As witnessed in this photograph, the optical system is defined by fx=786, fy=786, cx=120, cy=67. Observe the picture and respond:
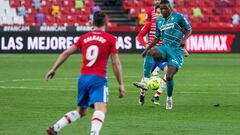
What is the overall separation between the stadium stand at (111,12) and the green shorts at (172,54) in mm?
24673

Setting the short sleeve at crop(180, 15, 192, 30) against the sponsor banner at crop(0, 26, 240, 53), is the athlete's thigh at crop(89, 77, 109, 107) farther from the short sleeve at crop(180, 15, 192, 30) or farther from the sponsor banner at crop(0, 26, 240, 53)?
the sponsor banner at crop(0, 26, 240, 53)

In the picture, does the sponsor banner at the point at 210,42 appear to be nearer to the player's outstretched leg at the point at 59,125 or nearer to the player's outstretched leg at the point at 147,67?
the player's outstretched leg at the point at 147,67

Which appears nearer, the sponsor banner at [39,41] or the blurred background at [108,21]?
the sponsor banner at [39,41]

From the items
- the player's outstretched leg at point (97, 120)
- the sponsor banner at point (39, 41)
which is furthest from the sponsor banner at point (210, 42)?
the player's outstretched leg at point (97, 120)

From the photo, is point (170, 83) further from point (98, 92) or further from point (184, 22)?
point (98, 92)

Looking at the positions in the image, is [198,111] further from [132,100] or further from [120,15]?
[120,15]

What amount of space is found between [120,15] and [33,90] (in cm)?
2479

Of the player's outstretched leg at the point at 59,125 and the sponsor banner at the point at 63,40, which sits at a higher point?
the player's outstretched leg at the point at 59,125

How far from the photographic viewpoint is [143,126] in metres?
12.7

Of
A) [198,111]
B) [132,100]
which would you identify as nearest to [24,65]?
[132,100]

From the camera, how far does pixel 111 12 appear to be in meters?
44.4

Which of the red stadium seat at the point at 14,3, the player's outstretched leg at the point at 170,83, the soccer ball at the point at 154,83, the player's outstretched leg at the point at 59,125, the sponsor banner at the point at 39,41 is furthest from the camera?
the red stadium seat at the point at 14,3

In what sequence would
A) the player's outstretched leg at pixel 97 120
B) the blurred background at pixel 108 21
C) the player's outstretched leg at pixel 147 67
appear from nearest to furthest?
the player's outstretched leg at pixel 97 120 → the player's outstretched leg at pixel 147 67 → the blurred background at pixel 108 21

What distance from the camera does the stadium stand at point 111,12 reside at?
41656mm
